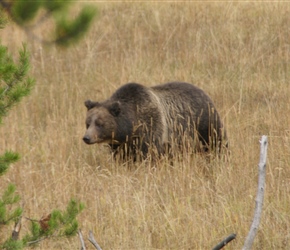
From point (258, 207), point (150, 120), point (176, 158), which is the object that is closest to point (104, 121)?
point (150, 120)

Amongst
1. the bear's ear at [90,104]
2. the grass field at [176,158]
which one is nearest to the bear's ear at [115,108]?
the bear's ear at [90,104]

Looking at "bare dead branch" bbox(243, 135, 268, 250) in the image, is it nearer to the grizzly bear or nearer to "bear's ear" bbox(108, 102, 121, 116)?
the grizzly bear

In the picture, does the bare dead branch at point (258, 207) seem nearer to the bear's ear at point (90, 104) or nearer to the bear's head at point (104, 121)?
the bear's head at point (104, 121)

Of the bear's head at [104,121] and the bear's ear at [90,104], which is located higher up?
the bear's ear at [90,104]

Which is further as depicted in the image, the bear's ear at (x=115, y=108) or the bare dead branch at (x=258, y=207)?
the bear's ear at (x=115, y=108)

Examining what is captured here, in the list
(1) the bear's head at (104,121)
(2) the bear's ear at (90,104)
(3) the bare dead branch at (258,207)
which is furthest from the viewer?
(2) the bear's ear at (90,104)

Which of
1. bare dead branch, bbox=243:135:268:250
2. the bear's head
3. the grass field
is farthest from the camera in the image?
the bear's head

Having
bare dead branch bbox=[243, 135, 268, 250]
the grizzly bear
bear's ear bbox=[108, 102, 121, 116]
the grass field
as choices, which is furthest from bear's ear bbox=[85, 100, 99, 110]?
bare dead branch bbox=[243, 135, 268, 250]

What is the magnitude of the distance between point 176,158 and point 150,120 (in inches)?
46.6

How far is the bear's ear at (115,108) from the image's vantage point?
29.4ft

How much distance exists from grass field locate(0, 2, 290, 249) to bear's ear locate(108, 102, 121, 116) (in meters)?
0.55

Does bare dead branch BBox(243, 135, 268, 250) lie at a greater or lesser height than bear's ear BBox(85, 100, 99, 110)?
lesser

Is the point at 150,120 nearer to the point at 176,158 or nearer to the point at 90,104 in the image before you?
the point at 90,104

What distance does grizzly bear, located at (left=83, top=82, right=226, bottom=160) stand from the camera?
29.2 ft
